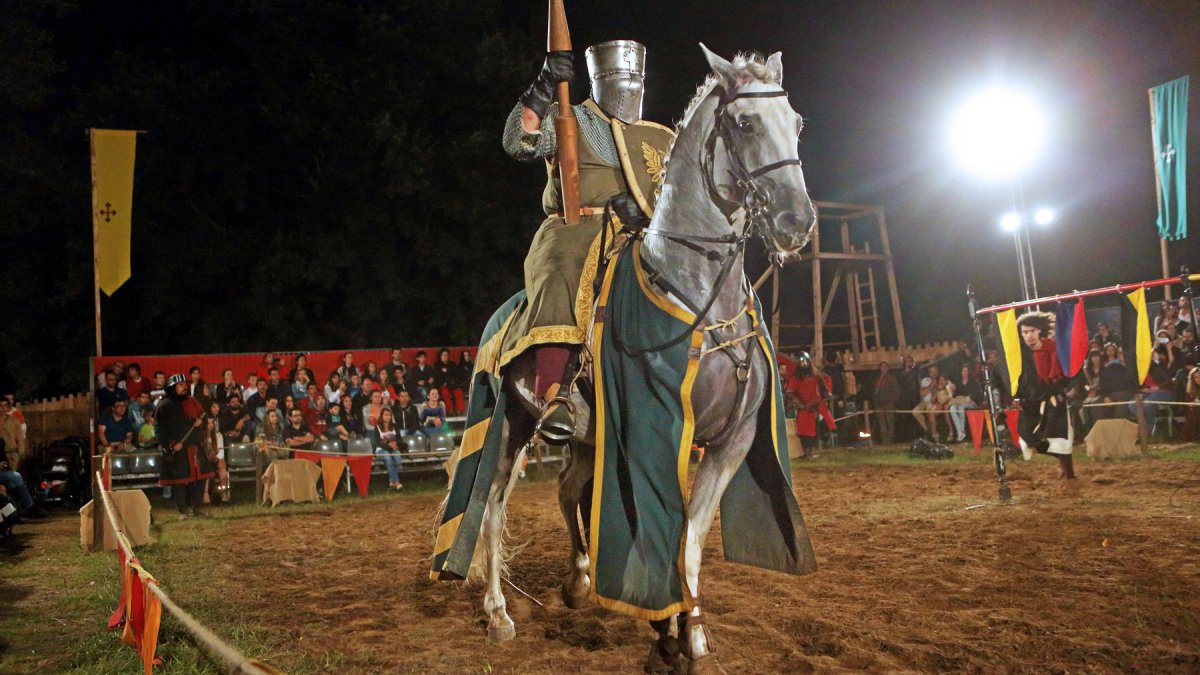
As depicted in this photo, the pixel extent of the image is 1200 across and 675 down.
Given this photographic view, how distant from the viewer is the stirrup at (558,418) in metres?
4.25

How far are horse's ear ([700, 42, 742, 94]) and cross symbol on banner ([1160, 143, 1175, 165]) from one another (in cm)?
1356

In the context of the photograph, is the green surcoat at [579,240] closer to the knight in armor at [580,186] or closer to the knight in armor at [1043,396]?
the knight in armor at [580,186]

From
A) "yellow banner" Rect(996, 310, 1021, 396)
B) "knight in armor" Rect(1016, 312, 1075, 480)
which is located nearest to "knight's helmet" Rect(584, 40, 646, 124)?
"yellow banner" Rect(996, 310, 1021, 396)

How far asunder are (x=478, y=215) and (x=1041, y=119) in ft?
45.3

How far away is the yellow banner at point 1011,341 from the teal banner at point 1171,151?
6745mm

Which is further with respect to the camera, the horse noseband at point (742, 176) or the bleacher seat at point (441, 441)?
the bleacher seat at point (441, 441)

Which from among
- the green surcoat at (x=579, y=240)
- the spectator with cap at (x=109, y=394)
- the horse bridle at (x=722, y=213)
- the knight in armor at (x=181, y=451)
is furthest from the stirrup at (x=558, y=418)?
the spectator with cap at (x=109, y=394)

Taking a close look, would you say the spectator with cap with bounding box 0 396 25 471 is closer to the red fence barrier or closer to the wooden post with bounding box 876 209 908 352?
the red fence barrier

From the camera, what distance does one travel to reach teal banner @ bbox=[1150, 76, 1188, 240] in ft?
44.7

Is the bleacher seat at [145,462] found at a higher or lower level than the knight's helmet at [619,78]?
lower

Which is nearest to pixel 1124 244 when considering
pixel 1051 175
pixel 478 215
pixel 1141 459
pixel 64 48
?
pixel 1051 175

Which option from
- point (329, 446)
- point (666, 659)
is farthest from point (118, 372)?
point (666, 659)

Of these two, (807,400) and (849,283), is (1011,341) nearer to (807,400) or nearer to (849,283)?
(807,400)

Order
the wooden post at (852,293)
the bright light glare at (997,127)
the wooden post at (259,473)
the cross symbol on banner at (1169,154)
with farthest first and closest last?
1. the wooden post at (852,293)
2. the bright light glare at (997,127)
3. the cross symbol on banner at (1169,154)
4. the wooden post at (259,473)
